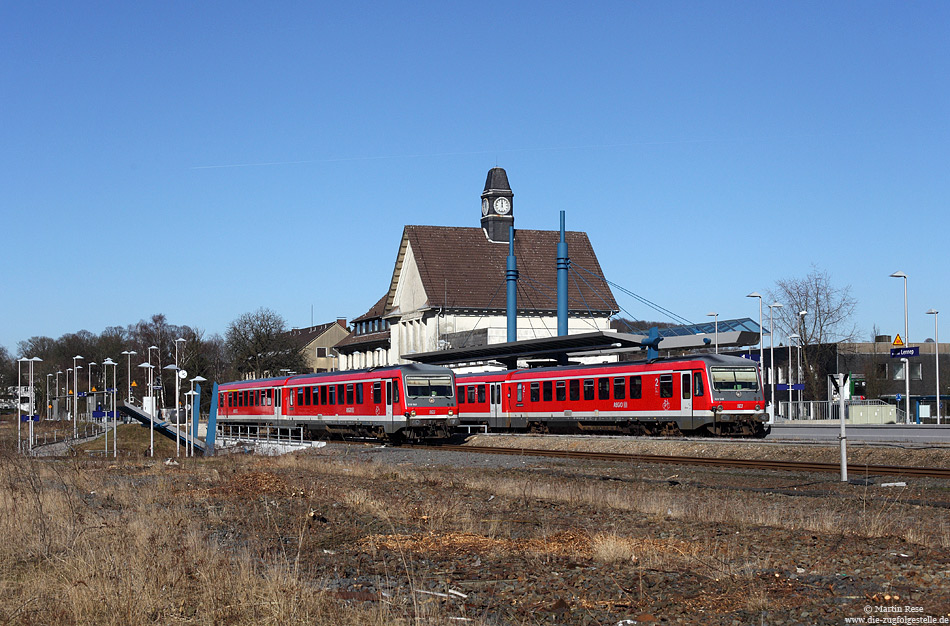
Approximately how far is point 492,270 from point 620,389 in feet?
174

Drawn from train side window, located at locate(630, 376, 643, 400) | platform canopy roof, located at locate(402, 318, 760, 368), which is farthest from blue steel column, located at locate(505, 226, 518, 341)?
train side window, located at locate(630, 376, 643, 400)

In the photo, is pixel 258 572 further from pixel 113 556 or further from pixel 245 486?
pixel 245 486

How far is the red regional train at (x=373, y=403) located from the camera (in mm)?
36438

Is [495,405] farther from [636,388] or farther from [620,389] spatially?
[636,388]

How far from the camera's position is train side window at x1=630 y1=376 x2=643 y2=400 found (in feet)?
114

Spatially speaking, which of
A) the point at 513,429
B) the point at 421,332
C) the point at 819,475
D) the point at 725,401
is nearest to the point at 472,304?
the point at 421,332

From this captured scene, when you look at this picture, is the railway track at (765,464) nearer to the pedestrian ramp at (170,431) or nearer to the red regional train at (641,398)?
the red regional train at (641,398)

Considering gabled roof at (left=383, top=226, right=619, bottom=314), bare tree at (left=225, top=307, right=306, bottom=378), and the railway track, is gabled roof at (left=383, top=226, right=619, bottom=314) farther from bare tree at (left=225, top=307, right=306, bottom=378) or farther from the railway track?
the railway track

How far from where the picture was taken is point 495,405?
43.1 meters

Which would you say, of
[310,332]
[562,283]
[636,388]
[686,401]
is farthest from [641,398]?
[310,332]

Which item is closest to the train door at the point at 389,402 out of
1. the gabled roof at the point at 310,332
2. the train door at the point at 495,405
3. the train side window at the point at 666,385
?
the train door at the point at 495,405

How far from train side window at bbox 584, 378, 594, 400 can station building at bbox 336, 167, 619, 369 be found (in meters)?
42.0

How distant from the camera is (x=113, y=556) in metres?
9.85

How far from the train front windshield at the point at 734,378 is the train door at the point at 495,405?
12.0 meters
